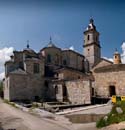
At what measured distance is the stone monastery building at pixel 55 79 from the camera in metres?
37.1

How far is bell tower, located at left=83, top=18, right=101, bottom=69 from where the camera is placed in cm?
5844

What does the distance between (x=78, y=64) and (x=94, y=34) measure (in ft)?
27.3

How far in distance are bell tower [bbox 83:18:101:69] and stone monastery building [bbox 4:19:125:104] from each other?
4.90 metres

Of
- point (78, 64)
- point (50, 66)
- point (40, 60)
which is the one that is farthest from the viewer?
point (78, 64)

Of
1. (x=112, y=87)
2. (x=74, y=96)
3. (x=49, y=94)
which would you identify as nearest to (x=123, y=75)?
(x=112, y=87)

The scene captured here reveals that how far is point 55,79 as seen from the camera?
148ft

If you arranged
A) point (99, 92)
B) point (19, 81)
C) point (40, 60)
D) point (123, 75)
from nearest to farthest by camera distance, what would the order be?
point (123, 75)
point (99, 92)
point (19, 81)
point (40, 60)

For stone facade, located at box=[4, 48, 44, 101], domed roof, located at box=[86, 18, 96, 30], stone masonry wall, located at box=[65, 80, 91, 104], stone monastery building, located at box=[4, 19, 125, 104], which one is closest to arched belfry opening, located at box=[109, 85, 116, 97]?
stone monastery building, located at box=[4, 19, 125, 104]

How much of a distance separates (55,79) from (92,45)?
1759 cm

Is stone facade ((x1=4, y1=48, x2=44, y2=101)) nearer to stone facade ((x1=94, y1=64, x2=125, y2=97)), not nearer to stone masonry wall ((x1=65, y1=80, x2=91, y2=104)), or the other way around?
stone masonry wall ((x1=65, y1=80, x2=91, y2=104))

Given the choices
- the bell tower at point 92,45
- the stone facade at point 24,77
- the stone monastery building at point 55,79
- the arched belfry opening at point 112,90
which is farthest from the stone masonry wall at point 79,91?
the bell tower at point 92,45

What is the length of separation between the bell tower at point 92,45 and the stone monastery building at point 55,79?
4896 mm

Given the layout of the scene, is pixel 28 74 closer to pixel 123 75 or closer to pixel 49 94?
pixel 49 94

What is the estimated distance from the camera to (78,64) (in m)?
58.0
